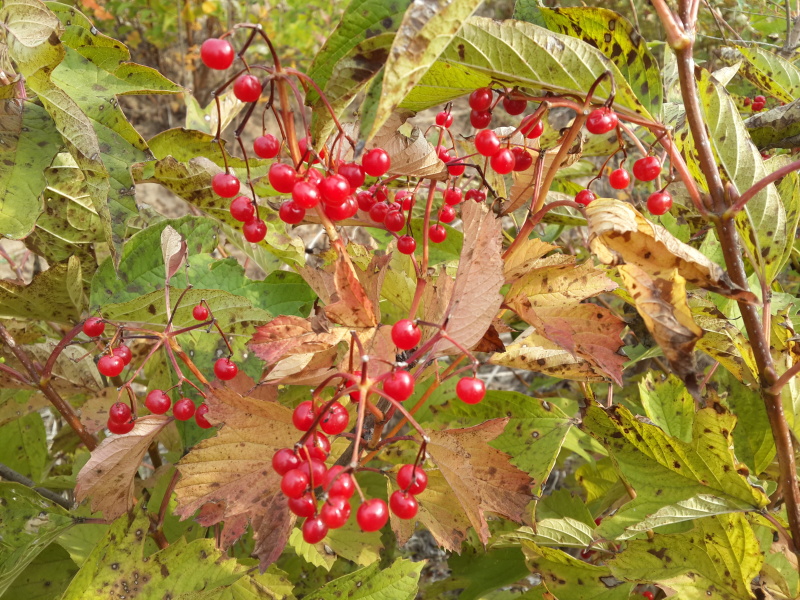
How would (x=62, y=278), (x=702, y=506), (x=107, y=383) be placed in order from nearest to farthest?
(x=702, y=506), (x=62, y=278), (x=107, y=383)

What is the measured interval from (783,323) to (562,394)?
129 centimetres

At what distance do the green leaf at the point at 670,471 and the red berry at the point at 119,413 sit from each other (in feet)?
2.48

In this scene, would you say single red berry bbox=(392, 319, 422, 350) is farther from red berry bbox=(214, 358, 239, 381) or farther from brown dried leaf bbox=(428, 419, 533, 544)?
red berry bbox=(214, 358, 239, 381)

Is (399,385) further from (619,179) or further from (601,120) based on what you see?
(619,179)

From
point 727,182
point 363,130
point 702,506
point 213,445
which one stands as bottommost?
point 702,506

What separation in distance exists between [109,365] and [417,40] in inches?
30.5

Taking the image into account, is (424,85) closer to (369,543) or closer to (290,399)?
(290,399)

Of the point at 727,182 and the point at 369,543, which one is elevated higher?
the point at 727,182

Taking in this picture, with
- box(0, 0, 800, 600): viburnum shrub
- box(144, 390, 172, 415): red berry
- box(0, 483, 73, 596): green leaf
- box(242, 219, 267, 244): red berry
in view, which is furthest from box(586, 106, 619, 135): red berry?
box(0, 483, 73, 596): green leaf

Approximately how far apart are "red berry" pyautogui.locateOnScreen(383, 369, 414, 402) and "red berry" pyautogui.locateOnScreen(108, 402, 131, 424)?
22.0 inches

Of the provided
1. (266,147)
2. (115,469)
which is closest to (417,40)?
(266,147)

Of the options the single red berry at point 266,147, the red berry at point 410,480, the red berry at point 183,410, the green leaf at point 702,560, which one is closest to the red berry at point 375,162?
the single red berry at point 266,147

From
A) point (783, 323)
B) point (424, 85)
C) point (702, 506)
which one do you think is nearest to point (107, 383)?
point (424, 85)

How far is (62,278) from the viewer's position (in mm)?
1250
